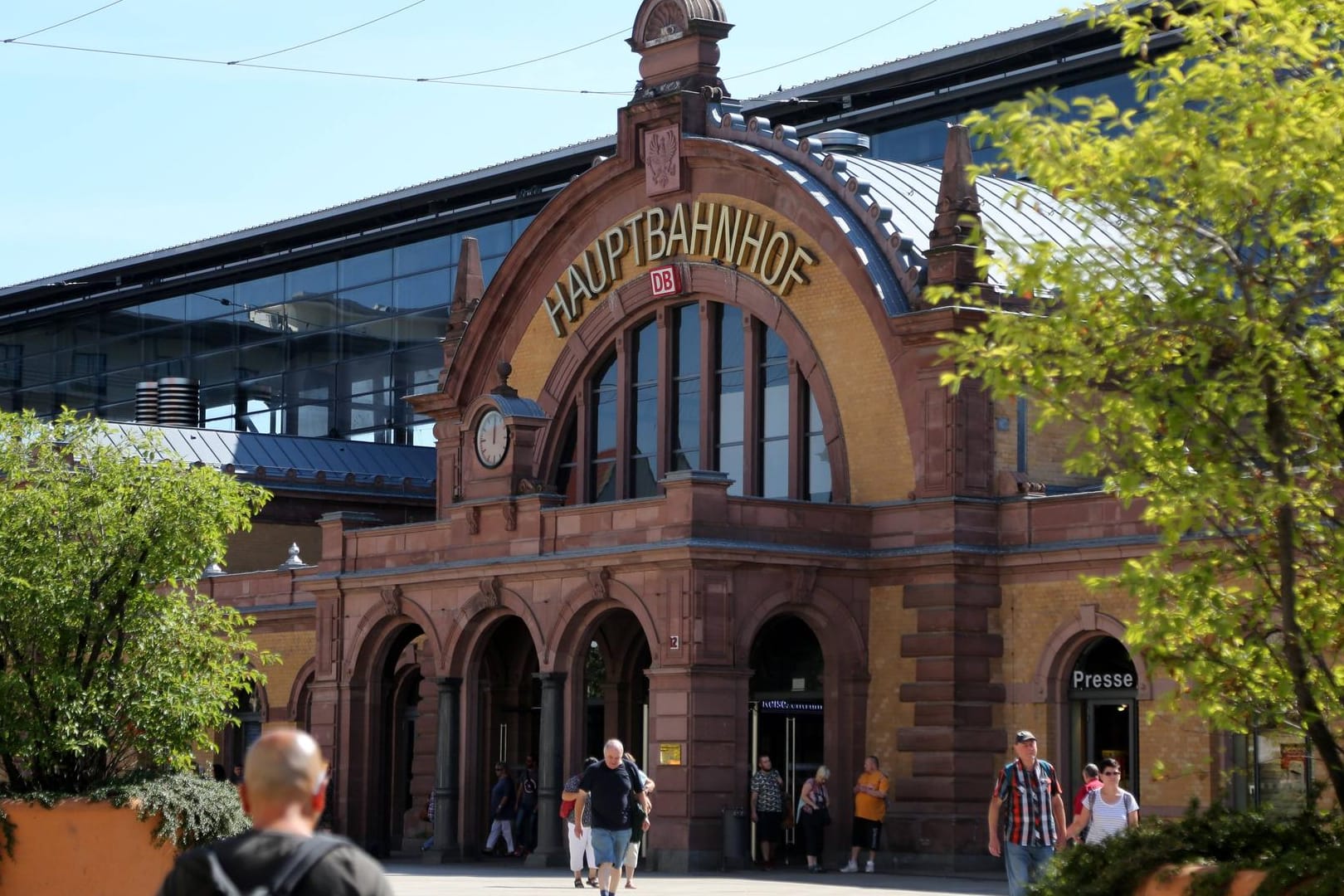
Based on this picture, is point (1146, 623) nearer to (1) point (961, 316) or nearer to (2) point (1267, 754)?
(2) point (1267, 754)

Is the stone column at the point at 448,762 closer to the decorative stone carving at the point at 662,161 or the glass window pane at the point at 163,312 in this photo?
the decorative stone carving at the point at 662,161

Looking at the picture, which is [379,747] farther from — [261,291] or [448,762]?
[261,291]

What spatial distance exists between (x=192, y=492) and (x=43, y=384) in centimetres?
5779

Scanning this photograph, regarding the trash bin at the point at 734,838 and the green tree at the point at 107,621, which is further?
the trash bin at the point at 734,838

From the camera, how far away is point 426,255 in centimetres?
6919

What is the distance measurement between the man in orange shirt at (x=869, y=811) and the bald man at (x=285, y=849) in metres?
27.3

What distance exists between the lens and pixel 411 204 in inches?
2714

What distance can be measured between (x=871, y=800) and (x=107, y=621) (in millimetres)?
13190

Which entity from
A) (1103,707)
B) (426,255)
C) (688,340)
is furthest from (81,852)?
(426,255)

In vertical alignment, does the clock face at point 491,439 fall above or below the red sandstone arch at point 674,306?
below

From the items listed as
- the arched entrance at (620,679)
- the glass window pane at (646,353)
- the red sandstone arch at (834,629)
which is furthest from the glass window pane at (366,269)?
the red sandstone arch at (834,629)

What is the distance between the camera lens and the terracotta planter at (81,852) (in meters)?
23.3

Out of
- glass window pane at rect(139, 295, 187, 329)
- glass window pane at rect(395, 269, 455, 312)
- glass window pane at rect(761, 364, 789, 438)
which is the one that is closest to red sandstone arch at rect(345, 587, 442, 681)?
glass window pane at rect(761, 364, 789, 438)

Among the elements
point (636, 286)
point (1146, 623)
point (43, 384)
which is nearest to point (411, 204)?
point (43, 384)
